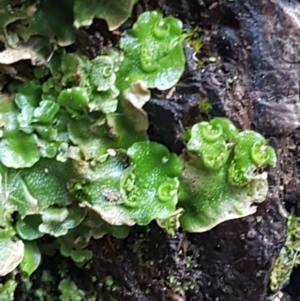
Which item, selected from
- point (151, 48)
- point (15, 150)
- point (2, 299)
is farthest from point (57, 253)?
point (151, 48)

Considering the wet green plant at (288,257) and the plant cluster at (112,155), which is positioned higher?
the plant cluster at (112,155)

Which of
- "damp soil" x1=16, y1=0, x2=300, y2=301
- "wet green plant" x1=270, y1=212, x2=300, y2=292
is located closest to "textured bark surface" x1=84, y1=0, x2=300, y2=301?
"damp soil" x1=16, y1=0, x2=300, y2=301

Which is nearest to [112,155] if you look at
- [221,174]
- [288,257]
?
[221,174]

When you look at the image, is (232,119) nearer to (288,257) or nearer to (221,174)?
(221,174)

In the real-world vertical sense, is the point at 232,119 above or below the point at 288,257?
above

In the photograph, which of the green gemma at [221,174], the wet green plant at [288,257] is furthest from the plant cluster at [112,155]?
the wet green plant at [288,257]

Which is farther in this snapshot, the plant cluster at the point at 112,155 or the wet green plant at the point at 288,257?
the wet green plant at the point at 288,257

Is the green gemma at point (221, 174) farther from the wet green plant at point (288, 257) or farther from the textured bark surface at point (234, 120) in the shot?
the wet green plant at point (288, 257)
